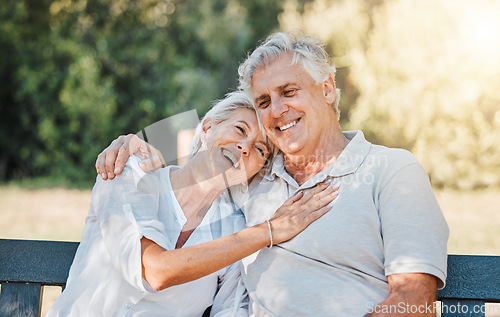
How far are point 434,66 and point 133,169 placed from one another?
7.19 m

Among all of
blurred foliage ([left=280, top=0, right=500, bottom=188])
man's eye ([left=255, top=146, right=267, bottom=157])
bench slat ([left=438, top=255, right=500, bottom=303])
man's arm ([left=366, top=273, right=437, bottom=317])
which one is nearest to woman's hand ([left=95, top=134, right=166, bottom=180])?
man's eye ([left=255, top=146, right=267, bottom=157])

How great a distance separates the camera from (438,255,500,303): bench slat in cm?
204

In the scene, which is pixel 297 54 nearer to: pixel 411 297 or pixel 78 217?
pixel 411 297

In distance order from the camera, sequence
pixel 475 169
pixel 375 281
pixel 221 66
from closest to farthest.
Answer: pixel 375 281
pixel 475 169
pixel 221 66

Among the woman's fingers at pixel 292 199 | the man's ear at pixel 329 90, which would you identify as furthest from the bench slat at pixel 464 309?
the man's ear at pixel 329 90

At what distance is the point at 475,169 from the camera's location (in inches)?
322

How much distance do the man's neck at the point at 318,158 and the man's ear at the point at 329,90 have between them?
159 mm

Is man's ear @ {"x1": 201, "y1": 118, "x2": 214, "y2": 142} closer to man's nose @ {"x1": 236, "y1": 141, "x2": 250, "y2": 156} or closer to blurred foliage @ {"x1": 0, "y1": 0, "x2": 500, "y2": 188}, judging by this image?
man's nose @ {"x1": 236, "y1": 141, "x2": 250, "y2": 156}

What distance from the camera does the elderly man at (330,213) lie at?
1857 mm

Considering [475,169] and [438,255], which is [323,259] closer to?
[438,255]

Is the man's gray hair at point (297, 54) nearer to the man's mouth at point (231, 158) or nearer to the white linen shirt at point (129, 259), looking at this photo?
the man's mouth at point (231, 158)

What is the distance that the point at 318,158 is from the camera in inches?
90.0

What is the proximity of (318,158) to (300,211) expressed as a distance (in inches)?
12.1

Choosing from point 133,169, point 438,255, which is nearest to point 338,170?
point 438,255
